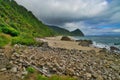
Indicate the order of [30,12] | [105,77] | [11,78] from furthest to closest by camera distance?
[30,12], [105,77], [11,78]

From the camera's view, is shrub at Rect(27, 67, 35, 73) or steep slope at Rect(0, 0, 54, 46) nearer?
shrub at Rect(27, 67, 35, 73)

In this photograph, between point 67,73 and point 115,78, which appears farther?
point 115,78

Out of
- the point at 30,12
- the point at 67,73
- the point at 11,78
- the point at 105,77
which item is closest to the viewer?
the point at 11,78

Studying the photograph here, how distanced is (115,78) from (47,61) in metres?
5.07

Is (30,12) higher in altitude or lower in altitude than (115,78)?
higher

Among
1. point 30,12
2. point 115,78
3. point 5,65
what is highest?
point 30,12

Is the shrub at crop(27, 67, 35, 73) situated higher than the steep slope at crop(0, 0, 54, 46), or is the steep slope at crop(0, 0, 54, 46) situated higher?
the steep slope at crop(0, 0, 54, 46)

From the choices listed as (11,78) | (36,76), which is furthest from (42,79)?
(11,78)

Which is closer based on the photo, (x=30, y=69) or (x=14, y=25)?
(x=30, y=69)

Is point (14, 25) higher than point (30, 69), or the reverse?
point (14, 25)

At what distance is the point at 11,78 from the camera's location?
41.2ft

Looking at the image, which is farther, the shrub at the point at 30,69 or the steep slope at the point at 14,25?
the steep slope at the point at 14,25

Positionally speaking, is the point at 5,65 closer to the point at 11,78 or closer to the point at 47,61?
the point at 11,78

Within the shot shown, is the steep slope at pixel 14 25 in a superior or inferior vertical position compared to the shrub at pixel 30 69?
superior
